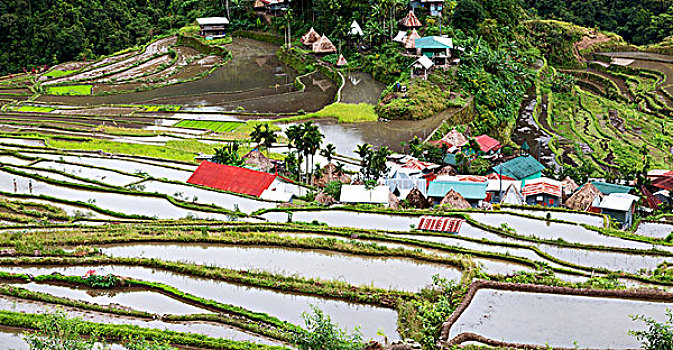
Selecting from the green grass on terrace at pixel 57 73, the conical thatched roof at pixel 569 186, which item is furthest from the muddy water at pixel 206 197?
the green grass on terrace at pixel 57 73

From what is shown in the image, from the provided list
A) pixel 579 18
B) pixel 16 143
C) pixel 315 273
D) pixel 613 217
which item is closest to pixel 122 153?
pixel 16 143

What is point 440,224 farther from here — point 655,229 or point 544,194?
point 544,194

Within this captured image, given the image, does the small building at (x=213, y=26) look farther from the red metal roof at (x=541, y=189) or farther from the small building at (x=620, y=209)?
the small building at (x=620, y=209)

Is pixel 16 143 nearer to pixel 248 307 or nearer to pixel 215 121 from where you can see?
pixel 215 121

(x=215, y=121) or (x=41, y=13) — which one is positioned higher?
(x=41, y=13)

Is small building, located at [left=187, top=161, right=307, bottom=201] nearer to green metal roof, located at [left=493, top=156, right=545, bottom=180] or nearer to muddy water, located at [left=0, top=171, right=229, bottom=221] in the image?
muddy water, located at [left=0, top=171, right=229, bottom=221]

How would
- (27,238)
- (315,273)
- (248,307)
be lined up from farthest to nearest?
(27,238), (315,273), (248,307)
